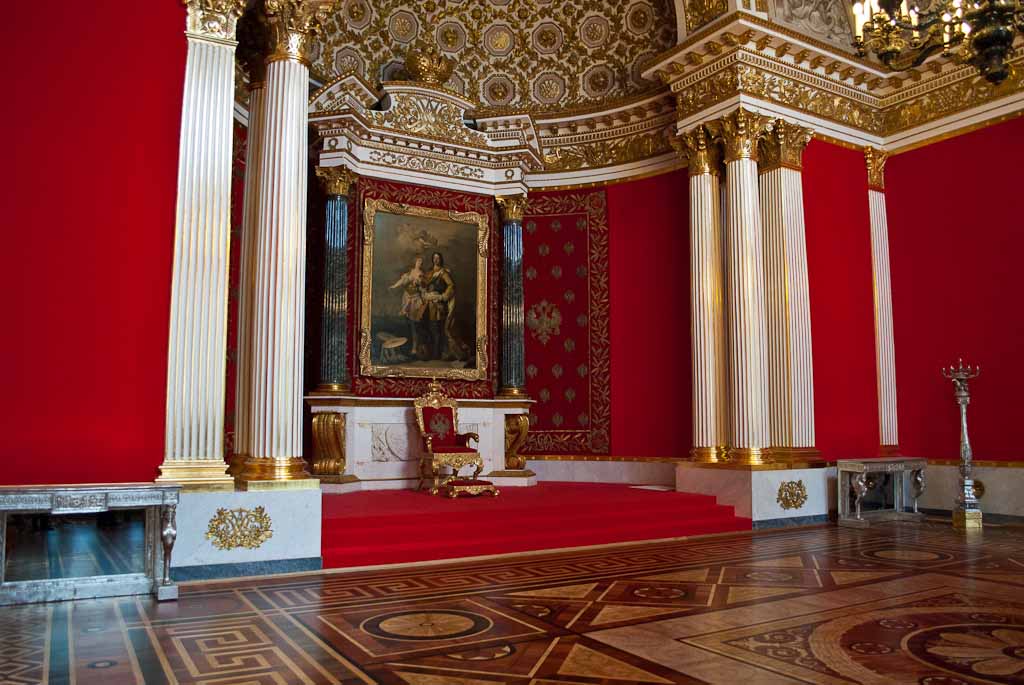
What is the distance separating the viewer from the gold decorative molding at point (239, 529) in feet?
19.8

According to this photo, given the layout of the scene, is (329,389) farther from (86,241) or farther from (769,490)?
(769,490)

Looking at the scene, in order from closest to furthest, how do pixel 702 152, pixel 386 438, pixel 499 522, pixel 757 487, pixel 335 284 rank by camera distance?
1. pixel 499 522
2. pixel 757 487
3. pixel 702 152
4. pixel 335 284
5. pixel 386 438

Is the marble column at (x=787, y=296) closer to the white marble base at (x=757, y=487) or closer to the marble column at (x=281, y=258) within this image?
the white marble base at (x=757, y=487)

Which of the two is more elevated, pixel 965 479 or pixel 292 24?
pixel 292 24

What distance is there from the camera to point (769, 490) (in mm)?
9148

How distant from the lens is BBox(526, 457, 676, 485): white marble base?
11047mm

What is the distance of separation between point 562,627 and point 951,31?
4770 millimetres

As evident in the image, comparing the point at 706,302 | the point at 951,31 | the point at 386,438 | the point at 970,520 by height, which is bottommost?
the point at 970,520

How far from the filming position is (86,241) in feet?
19.3

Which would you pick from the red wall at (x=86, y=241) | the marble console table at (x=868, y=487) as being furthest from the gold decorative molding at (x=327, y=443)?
the marble console table at (x=868, y=487)

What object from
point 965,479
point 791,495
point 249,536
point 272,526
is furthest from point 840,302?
point 249,536

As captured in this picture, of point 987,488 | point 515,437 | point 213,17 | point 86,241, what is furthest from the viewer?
point 515,437

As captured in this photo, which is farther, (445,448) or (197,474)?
(445,448)

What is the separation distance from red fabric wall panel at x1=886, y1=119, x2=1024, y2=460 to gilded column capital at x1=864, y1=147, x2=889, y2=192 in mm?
149
